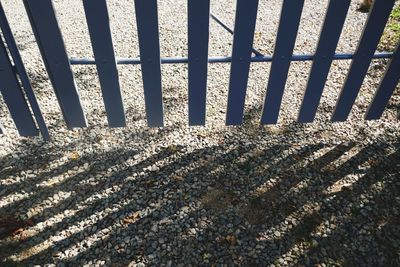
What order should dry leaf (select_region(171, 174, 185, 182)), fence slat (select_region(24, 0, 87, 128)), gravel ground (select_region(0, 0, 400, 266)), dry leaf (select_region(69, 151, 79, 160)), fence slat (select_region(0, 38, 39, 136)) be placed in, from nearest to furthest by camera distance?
fence slat (select_region(24, 0, 87, 128)), gravel ground (select_region(0, 0, 400, 266)), fence slat (select_region(0, 38, 39, 136)), dry leaf (select_region(171, 174, 185, 182)), dry leaf (select_region(69, 151, 79, 160))

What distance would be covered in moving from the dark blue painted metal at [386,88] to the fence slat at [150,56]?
1944 millimetres

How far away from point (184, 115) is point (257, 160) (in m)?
0.91

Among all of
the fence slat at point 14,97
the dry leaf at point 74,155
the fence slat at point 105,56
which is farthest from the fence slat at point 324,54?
the fence slat at point 14,97

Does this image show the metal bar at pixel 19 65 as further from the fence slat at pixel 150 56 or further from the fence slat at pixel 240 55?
the fence slat at pixel 240 55

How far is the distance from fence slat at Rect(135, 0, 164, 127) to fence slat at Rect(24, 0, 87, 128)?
1.88 ft

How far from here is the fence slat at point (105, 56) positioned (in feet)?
7.71

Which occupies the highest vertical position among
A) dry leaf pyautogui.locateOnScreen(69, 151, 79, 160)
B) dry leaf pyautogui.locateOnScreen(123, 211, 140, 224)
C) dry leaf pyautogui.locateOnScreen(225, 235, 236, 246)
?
dry leaf pyautogui.locateOnScreen(69, 151, 79, 160)

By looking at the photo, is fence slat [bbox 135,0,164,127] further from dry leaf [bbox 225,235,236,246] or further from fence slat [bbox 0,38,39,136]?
dry leaf [bbox 225,235,236,246]

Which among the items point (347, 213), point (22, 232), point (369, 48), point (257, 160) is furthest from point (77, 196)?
point (369, 48)

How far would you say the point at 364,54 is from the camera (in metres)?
2.76

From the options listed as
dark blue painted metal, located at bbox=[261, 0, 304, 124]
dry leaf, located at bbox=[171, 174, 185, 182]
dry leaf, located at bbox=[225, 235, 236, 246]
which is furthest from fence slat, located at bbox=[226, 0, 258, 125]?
dry leaf, located at bbox=[225, 235, 236, 246]

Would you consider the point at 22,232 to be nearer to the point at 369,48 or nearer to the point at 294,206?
the point at 294,206

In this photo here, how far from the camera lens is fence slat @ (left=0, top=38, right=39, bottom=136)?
8.35ft

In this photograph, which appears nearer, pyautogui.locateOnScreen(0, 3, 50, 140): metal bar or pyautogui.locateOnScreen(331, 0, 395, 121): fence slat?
pyautogui.locateOnScreen(0, 3, 50, 140): metal bar
